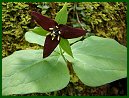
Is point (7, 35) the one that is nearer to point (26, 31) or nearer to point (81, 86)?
point (26, 31)

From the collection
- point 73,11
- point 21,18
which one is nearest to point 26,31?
point 21,18

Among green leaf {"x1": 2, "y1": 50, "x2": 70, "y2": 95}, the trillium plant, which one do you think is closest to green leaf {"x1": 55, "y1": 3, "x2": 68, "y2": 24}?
the trillium plant

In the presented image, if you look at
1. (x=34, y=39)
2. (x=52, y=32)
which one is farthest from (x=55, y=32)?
(x=34, y=39)

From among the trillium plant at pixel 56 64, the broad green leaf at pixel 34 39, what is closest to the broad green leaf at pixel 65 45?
the trillium plant at pixel 56 64

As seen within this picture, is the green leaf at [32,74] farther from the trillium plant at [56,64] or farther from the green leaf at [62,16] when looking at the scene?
the green leaf at [62,16]

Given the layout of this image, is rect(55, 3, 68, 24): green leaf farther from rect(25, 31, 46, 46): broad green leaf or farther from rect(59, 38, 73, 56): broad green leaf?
rect(25, 31, 46, 46): broad green leaf

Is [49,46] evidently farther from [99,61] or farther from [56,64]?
[99,61]
